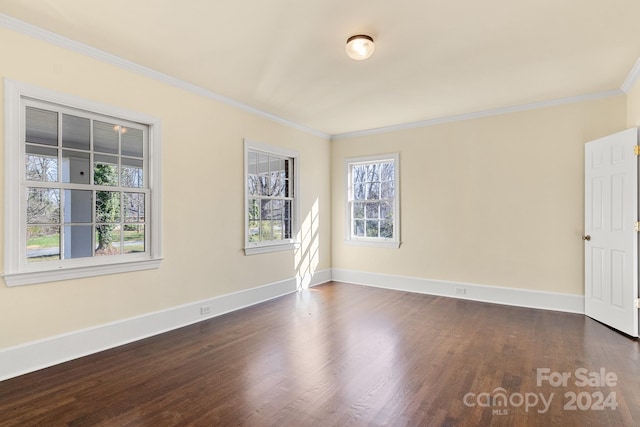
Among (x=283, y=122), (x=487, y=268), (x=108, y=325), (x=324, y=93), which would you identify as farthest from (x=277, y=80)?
(x=487, y=268)

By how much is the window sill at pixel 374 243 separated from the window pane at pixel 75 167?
4.17m

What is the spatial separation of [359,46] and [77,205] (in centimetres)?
290

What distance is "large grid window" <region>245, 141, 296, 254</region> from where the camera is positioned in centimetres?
470

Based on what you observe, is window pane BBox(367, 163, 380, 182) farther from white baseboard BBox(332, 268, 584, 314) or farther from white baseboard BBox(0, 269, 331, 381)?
white baseboard BBox(0, 269, 331, 381)

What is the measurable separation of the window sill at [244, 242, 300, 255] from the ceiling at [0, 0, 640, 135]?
2024 mm

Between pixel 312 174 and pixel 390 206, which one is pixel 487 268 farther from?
pixel 312 174

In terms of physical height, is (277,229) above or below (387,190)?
below

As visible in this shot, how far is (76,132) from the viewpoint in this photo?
3.04 meters

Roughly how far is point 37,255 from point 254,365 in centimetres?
206

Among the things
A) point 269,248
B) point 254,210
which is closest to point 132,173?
point 254,210

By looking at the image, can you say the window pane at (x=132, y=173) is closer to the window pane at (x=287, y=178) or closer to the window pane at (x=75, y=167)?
the window pane at (x=75, y=167)

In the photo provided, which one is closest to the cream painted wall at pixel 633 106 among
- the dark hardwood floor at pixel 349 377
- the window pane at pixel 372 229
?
the dark hardwood floor at pixel 349 377

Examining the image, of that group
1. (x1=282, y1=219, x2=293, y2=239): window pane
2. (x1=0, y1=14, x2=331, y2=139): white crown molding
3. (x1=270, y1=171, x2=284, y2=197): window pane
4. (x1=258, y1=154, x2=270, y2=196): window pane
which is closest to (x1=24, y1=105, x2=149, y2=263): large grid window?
(x1=0, y1=14, x2=331, y2=139): white crown molding

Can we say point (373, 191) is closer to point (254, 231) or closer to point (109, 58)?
point (254, 231)
